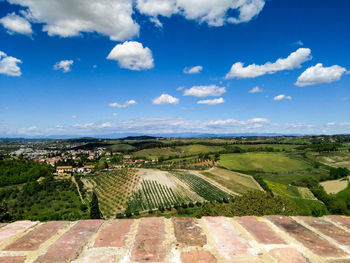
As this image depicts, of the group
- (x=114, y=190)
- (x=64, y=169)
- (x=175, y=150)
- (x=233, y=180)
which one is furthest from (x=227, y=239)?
(x=175, y=150)

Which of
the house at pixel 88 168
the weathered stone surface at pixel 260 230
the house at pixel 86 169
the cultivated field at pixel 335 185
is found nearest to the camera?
the weathered stone surface at pixel 260 230

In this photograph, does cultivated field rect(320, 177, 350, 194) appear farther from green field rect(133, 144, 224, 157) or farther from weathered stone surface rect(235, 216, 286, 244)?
green field rect(133, 144, 224, 157)

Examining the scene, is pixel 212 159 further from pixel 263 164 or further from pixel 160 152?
pixel 160 152

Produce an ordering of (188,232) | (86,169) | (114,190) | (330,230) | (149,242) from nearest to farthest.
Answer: (149,242), (188,232), (330,230), (114,190), (86,169)

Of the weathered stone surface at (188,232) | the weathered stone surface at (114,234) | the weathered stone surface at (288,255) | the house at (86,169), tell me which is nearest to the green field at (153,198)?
the weathered stone surface at (114,234)

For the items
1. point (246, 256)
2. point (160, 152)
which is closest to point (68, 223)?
point (246, 256)

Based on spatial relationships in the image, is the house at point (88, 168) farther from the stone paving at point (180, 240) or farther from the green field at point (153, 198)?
the stone paving at point (180, 240)

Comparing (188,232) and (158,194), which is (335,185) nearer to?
(158,194)
